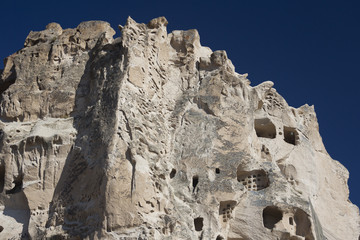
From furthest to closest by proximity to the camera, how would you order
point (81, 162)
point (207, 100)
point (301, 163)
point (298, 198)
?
point (301, 163) < point (207, 100) < point (298, 198) < point (81, 162)

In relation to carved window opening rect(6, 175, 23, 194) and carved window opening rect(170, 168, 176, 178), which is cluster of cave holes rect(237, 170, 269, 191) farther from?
carved window opening rect(6, 175, 23, 194)

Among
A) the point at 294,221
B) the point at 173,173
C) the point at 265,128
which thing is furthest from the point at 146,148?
the point at 265,128

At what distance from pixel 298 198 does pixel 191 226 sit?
10.8 feet

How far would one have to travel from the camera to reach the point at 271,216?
61.8ft

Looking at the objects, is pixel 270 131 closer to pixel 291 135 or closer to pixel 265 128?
pixel 265 128

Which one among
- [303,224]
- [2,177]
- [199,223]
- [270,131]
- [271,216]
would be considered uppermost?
[270,131]

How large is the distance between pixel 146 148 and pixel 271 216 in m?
4.07

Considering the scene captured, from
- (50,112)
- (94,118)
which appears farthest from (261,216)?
(50,112)

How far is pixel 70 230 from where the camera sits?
16.4 meters

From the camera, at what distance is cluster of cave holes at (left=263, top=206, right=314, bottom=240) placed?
18328mm

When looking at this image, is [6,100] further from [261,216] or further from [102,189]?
[261,216]

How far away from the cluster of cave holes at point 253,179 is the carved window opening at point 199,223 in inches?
77.3

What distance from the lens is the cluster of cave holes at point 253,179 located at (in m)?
19.0

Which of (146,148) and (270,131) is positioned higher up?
(270,131)
